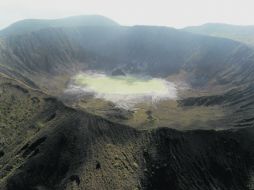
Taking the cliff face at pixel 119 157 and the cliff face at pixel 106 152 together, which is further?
the cliff face at pixel 106 152

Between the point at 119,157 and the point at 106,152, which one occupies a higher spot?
the point at 106,152

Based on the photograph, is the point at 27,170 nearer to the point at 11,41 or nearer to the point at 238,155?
the point at 238,155

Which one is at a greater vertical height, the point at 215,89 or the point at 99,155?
the point at 215,89

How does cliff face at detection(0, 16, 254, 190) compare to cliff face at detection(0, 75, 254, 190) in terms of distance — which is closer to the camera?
cliff face at detection(0, 75, 254, 190)

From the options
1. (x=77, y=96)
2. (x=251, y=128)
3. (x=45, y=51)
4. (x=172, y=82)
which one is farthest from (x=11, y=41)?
(x=251, y=128)

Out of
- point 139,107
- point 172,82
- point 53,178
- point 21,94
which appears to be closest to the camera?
Answer: point 53,178

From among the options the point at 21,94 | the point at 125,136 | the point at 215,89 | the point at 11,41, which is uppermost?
the point at 11,41

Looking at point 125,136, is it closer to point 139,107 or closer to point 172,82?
point 139,107

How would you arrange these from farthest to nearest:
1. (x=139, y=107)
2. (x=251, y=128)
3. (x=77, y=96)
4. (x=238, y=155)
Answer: (x=77, y=96) → (x=139, y=107) → (x=251, y=128) → (x=238, y=155)

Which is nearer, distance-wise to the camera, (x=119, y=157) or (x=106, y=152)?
(x=119, y=157)

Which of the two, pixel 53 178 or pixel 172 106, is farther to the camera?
pixel 172 106
